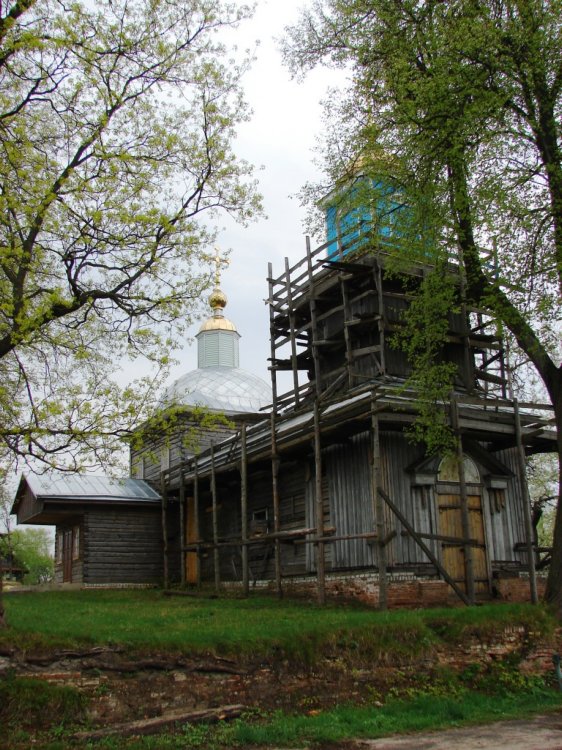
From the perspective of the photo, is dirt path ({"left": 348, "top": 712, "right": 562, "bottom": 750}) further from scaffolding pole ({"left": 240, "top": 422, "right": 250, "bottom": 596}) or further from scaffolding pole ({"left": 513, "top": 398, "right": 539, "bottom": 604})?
scaffolding pole ({"left": 240, "top": 422, "right": 250, "bottom": 596})

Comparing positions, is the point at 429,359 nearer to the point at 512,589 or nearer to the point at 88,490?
the point at 512,589

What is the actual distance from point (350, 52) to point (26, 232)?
25.5 feet

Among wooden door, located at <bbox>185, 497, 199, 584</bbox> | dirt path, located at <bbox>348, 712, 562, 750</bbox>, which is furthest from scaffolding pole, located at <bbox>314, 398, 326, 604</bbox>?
wooden door, located at <bbox>185, 497, 199, 584</bbox>

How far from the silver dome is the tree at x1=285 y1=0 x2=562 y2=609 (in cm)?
1812

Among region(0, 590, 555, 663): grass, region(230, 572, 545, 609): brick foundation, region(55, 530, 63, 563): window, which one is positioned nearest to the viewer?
region(0, 590, 555, 663): grass

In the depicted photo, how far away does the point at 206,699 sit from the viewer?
9.34 m

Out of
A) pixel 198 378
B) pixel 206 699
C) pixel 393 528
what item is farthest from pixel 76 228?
pixel 198 378

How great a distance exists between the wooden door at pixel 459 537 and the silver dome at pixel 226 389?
1456cm

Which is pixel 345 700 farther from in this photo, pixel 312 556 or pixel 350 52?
pixel 350 52

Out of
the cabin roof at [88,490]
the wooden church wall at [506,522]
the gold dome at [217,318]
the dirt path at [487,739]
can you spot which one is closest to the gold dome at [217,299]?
the gold dome at [217,318]

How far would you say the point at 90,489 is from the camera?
2678 centimetres

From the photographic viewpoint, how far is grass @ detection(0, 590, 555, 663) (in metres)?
9.81

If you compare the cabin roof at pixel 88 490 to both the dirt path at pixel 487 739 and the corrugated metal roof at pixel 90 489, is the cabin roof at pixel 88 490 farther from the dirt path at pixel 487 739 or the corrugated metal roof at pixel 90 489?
the dirt path at pixel 487 739

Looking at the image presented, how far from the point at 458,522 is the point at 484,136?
8.97 meters
